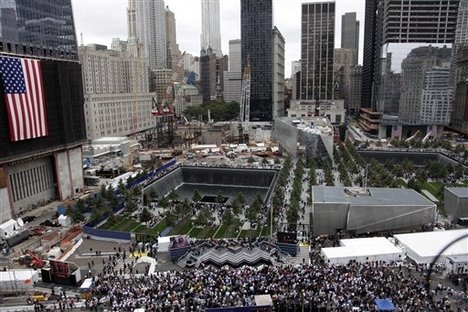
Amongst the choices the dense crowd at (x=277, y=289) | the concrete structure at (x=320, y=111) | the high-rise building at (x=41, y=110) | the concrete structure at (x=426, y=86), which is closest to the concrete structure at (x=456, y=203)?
the dense crowd at (x=277, y=289)

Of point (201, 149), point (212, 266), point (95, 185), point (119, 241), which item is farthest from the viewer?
point (201, 149)

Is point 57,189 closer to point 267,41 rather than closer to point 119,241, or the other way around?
point 119,241

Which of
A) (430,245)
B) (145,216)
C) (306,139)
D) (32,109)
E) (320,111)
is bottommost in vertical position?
(145,216)

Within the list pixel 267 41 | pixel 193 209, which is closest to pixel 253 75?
pixel 267 41

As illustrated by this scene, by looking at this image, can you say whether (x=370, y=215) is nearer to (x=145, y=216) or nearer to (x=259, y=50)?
(x=145, y=216)

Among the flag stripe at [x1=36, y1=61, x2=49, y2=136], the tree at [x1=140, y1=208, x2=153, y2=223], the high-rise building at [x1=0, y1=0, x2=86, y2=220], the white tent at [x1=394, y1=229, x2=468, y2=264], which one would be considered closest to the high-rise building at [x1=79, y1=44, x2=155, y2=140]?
the high-rise building at [x1=0, y1=0, x2=86, y2=220]

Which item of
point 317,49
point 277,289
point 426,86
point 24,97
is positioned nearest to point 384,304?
point 277,289

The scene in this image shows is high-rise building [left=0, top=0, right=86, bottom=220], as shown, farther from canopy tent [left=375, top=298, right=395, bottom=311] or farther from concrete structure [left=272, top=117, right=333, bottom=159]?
canopy tent [left=375, top=298, right=395, bottom=311]
